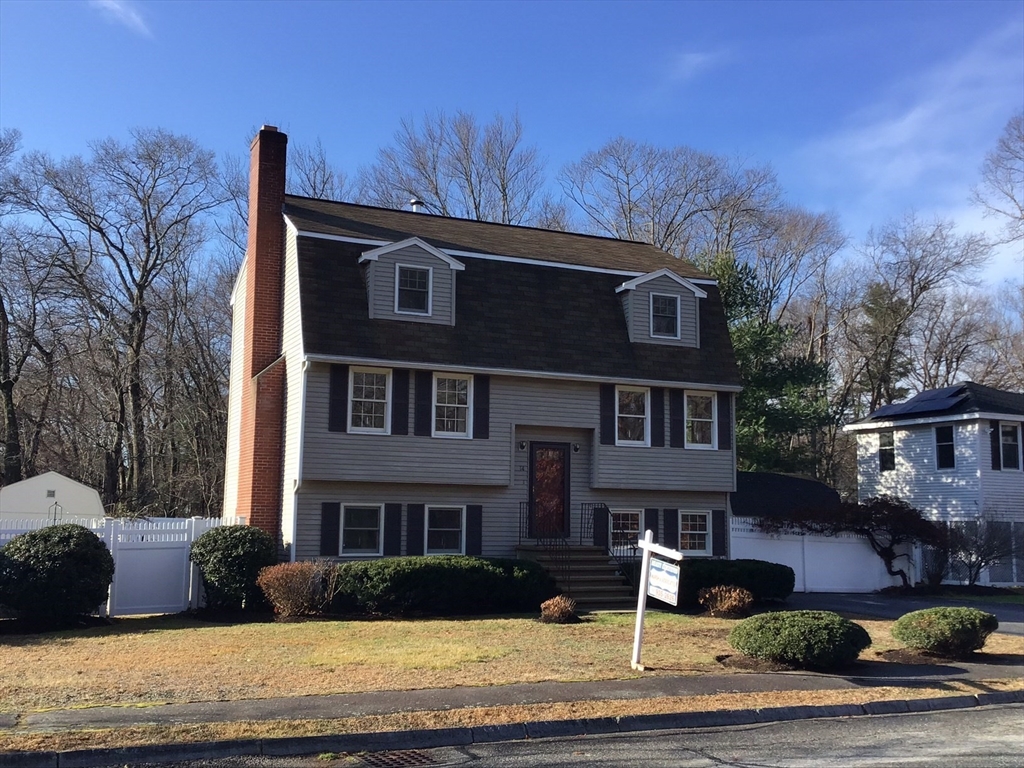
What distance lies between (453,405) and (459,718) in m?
12.0

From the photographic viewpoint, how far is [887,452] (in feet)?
108

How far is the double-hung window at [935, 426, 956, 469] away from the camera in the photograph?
3024 cm

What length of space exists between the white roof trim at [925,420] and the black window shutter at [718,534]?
10853 mm

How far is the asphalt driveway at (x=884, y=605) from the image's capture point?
19.8 m

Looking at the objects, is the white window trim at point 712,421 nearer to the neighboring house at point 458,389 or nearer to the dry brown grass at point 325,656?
the neighboring house at point 458,389

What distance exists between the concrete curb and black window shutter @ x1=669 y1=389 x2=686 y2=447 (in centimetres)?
1185

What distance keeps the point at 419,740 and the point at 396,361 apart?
1198cm

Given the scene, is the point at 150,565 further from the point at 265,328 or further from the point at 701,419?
the point at 701,419

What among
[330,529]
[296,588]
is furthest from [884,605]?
[296,588]

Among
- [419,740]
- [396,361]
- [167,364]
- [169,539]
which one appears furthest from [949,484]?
[167,364]

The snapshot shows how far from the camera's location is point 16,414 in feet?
115

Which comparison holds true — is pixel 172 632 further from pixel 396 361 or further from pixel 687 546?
pixel 687 546

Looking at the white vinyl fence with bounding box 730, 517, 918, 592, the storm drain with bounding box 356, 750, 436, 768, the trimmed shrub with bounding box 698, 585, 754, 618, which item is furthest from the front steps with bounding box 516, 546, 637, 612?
the storm drain with bounding box 356, 750, 436, 768

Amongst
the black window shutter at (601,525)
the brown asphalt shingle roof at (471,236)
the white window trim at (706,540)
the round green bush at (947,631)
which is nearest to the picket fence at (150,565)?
the brown asphalt shingle roof at (471,236)
